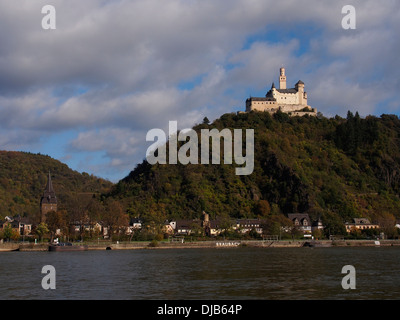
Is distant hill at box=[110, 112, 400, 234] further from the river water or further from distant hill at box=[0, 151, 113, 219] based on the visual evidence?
the river water

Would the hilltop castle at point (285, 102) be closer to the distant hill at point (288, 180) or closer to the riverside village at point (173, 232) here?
the distant hill at point (288, 180)

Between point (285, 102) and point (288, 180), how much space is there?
130 ft

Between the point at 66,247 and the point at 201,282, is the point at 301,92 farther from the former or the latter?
the point at 201,282

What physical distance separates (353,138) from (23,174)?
106024 millimetres

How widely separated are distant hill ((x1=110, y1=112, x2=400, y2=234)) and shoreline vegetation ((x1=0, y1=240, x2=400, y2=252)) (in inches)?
338

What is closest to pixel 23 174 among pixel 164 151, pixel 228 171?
pixel 164 151

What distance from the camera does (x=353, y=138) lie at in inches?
5719

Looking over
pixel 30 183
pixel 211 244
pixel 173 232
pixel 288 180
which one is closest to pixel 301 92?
Result: pixel 288 180

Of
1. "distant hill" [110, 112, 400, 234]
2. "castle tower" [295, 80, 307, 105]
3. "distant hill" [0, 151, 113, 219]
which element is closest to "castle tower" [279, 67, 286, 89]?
"castle tower" [295, 80, 307, 105]

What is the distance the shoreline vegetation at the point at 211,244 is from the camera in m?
88.2

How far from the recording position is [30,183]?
556ft

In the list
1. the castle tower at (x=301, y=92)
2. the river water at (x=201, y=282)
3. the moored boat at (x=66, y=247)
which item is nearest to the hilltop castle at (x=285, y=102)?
the castle tower at (x=301, y=92)

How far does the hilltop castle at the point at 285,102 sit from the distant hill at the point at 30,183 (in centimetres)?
5113

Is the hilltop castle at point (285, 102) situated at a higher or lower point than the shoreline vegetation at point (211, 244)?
higher
